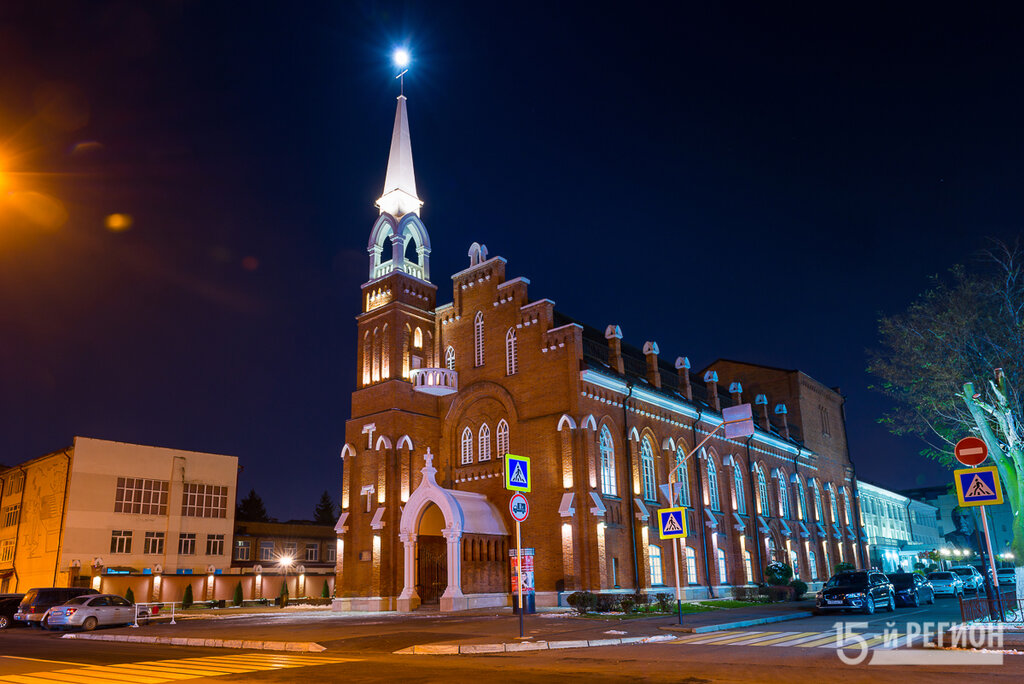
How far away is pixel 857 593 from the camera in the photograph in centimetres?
2798

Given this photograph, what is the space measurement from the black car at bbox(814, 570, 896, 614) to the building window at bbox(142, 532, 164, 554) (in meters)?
47.3

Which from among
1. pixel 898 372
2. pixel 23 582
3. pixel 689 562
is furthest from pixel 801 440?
pixel 23 582

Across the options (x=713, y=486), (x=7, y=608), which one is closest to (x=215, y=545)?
(x=7, y=608)

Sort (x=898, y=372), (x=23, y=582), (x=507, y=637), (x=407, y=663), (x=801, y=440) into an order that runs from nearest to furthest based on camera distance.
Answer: (x=407, y=663) → (x=507, y=637) → (x=898, y=372) → (x=23, y=582) → (x=801, y=440)

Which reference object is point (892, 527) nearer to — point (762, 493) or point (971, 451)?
A: point (762, 493)

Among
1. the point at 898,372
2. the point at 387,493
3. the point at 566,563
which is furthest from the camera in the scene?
the point at 387,493

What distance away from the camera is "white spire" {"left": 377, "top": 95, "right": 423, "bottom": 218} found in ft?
151

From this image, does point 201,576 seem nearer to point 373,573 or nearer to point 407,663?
point 373,573

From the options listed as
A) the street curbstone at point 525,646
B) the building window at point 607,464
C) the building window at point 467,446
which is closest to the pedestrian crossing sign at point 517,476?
the building window at point 607,464

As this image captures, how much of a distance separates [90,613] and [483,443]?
19.3 meters

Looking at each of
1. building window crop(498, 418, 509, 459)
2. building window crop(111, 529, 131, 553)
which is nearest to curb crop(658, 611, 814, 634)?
building window crop(498, 418, 509, 459)

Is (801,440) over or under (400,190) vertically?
under

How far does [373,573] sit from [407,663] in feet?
76.5

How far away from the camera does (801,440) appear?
60375 millimetres
